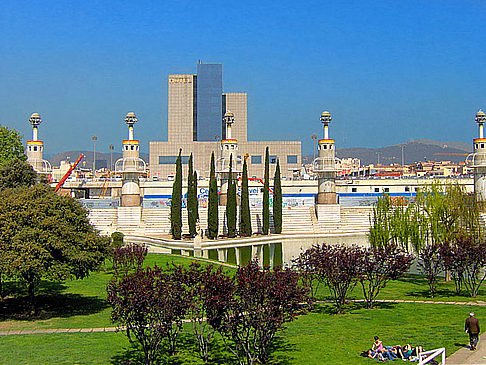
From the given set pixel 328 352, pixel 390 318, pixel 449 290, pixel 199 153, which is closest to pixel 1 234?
pixel 328 352

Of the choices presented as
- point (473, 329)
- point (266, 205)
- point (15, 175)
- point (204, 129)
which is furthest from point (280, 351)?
point (204, 129)

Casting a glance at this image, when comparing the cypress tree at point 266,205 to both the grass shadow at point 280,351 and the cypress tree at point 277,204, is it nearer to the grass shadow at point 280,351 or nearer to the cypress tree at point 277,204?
the cypress tree at point 277,204

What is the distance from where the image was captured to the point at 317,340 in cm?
1502

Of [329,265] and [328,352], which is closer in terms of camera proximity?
[328,352]

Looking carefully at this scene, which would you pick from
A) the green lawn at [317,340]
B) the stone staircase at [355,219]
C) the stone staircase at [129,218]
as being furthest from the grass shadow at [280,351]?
the stone staircase at [129,218]

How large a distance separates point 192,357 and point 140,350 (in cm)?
144

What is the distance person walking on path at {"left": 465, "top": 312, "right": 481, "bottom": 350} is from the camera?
13.3 meters

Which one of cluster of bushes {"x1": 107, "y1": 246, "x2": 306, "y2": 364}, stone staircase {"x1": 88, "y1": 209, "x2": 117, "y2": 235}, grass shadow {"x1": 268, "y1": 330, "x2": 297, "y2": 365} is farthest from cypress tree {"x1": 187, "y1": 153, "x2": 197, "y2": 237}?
cluster of bushes {"x1": 107, "y1": 246, "x2": 306, "y2": 364}

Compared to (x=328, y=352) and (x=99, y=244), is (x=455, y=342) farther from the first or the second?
(x=99, y=244)

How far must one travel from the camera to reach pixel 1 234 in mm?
17406

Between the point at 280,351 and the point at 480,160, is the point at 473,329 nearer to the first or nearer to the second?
the point at 280,351

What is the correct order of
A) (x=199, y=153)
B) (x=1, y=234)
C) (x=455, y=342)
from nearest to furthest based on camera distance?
(x=455, y=342) < (x=1, y=234) < (x=199, y=153)

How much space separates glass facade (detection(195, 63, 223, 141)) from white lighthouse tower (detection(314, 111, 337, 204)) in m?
55.9

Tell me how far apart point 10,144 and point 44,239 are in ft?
96.6
